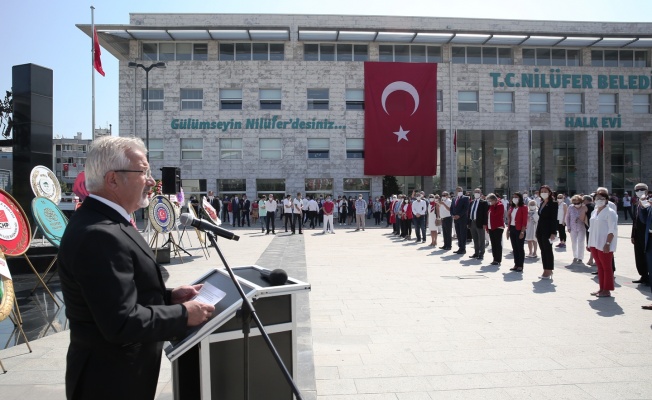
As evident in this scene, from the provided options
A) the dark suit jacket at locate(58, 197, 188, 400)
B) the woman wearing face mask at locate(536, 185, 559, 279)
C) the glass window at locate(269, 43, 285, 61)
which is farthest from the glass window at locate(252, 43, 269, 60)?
the dark suit jacket at locate(58, 197, 188, 400)

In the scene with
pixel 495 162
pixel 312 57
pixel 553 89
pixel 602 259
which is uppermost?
pixel 312 57

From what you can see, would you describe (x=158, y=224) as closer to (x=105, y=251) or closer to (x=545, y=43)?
(x=105, y=251)

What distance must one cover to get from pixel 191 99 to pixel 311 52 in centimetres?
984

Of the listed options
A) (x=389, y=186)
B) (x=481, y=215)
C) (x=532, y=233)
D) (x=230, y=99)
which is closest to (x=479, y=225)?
(x=481, y=215)

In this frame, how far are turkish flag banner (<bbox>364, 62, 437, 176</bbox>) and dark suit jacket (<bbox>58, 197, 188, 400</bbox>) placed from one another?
1263 inches

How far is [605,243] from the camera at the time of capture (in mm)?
7812

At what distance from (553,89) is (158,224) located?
33955 millimetres

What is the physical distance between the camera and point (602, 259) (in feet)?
25.8

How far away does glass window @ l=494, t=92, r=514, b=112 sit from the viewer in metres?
35.6

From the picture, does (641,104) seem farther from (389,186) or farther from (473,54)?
(389,186)

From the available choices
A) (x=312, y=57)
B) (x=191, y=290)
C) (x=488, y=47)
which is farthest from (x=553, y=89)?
(x=191, y=290)

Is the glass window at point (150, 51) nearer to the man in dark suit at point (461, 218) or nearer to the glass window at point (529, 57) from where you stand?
the man in dark suit at point (461, 218)

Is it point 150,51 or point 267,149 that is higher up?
point 150,51

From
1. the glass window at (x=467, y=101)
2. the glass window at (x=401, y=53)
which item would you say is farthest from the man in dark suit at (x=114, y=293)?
the glass window at (x=467, y=101)
